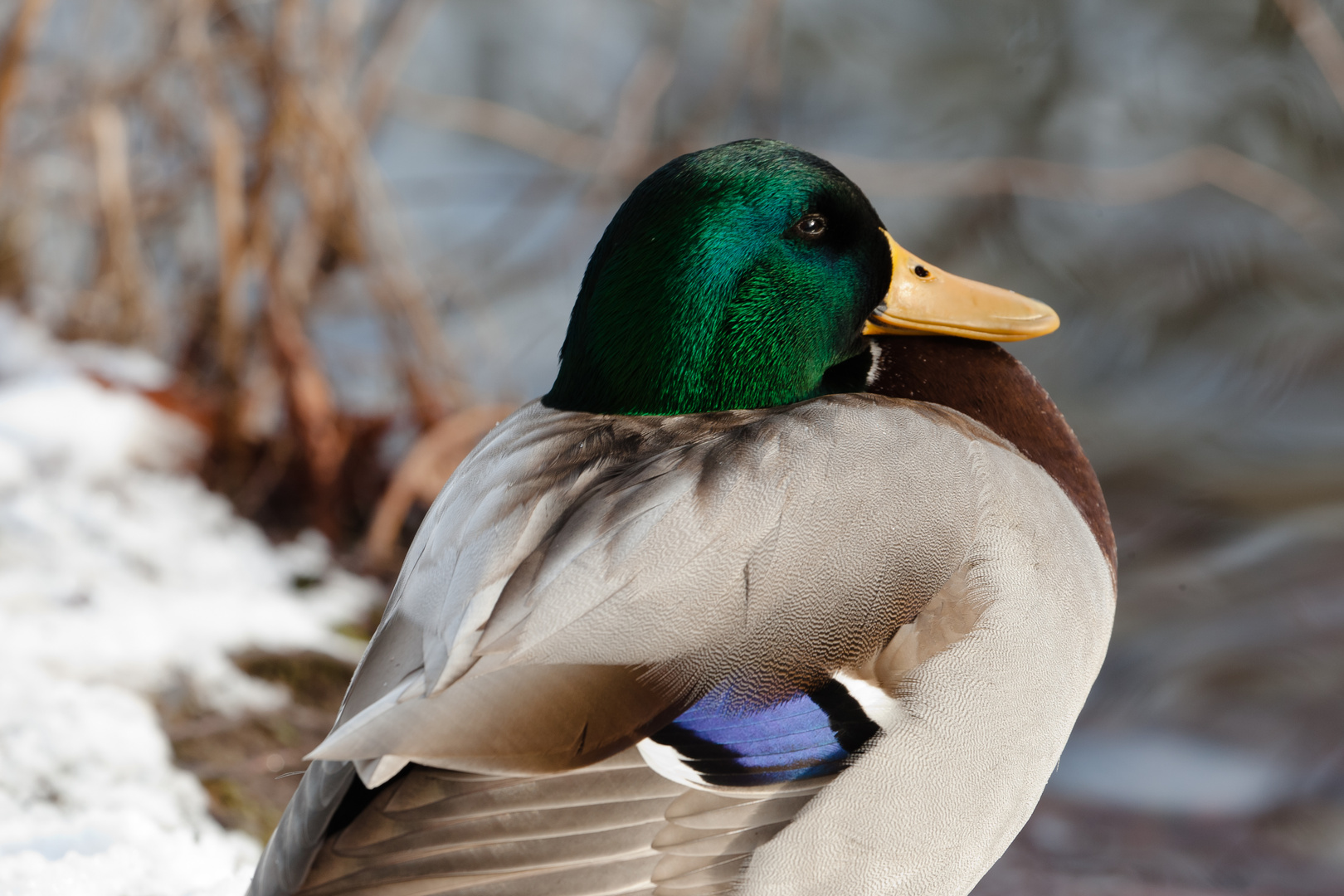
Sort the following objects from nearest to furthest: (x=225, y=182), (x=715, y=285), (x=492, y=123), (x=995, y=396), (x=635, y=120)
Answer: (x=715, y=285) → (x=995, y=396) → (x=225, y=182) → (x=492, y=123) → (x=635, y=120)

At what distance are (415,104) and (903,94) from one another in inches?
135

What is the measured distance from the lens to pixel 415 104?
4.51m

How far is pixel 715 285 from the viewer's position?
177 centimetres

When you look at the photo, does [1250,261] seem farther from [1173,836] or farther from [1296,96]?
[1173,836]

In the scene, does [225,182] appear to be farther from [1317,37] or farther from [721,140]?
[1317,37]

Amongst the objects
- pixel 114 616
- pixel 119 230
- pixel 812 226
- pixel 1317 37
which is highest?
pixel 1317 37

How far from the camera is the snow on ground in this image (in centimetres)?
181

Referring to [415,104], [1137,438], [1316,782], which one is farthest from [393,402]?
[1137,438]

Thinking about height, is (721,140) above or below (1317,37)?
below

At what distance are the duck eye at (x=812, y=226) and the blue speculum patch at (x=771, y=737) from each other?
73 centimetres

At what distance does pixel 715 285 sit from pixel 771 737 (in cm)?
69

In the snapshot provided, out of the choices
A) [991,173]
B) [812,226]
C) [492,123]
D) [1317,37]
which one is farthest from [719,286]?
[991,173]

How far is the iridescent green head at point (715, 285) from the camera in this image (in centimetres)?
176

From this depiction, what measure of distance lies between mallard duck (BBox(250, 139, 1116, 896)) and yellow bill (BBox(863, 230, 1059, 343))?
14cm
